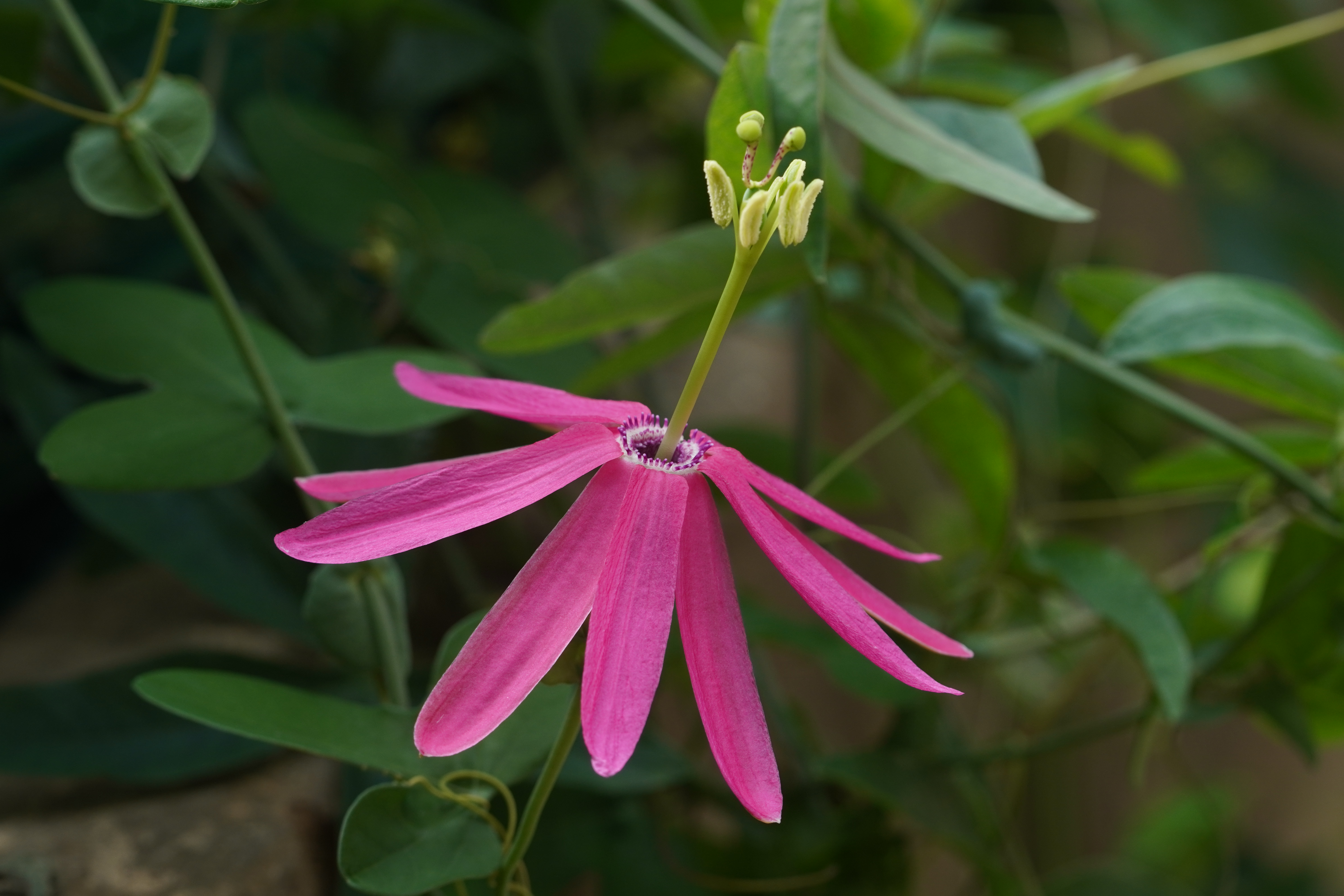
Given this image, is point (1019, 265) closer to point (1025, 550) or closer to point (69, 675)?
point (1025, 550)

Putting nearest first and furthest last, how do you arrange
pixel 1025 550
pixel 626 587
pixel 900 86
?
pixel 626 587
pixel 1025 550
pixel 900 86

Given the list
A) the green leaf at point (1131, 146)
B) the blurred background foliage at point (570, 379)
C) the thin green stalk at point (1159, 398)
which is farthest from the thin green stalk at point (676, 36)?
the green leaf at point (1131, 146)

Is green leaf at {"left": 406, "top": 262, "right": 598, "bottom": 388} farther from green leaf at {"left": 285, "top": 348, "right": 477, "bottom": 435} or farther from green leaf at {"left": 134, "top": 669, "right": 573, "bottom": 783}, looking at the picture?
green leaf at {"left": 134, "top": 669, "right": 573, "bottom": 783}

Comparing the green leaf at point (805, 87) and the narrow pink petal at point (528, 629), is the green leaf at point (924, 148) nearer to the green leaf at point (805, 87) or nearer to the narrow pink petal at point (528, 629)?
the green leaf at point (805, 87)

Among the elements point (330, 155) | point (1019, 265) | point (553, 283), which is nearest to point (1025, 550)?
point (553, 283)

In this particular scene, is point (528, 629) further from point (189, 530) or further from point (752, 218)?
point (189, 530)
